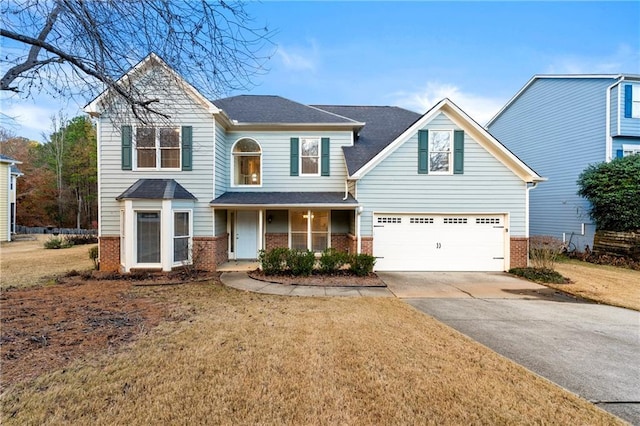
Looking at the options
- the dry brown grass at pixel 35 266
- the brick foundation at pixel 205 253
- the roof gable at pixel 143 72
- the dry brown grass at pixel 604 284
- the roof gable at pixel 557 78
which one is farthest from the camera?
the roof gable at pixel 557 78

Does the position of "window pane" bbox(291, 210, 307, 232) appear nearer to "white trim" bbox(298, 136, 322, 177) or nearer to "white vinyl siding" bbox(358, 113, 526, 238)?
"white trim" bbox(298, 136, 322, 177)

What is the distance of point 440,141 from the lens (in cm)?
1038

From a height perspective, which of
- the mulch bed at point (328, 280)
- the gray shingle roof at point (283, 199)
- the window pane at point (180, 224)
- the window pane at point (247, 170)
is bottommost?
the mulch bed at point (328, 280)

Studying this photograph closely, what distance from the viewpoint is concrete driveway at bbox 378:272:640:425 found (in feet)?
11.5

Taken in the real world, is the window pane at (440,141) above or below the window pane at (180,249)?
above

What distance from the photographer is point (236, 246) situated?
39.2 ft

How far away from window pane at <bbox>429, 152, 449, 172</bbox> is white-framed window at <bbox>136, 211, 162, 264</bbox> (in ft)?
31.8

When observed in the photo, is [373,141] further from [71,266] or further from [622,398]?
[71,266]

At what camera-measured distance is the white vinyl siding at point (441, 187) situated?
10281 mm

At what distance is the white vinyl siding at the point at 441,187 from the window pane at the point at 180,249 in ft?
20.5

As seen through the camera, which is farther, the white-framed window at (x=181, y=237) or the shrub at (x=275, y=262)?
the white-framed window at (x=181, y=237)

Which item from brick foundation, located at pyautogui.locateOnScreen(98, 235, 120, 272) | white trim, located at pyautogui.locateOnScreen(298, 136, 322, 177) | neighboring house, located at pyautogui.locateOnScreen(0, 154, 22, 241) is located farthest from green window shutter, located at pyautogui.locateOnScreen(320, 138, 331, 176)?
neighboring house, located at pyautogui.locateOnScreen(0, 154, 22, 241)

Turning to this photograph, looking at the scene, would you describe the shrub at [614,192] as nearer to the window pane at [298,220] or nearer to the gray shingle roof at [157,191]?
the window pane at [298,220]

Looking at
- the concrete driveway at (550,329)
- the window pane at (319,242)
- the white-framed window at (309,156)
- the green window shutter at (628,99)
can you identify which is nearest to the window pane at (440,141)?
the white-framed window at (309,156)
